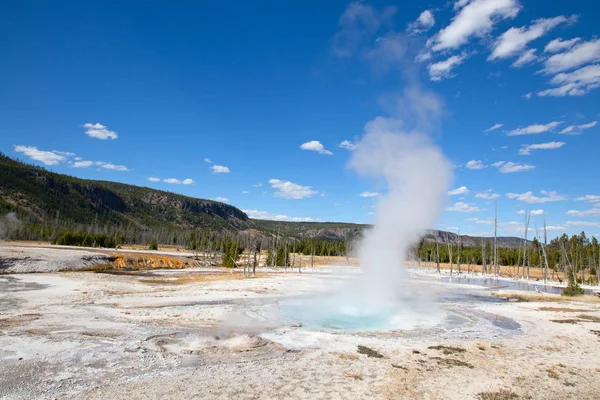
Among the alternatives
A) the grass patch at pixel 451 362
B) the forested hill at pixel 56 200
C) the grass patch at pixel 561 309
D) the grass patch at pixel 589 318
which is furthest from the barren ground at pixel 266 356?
the forested hill at pixel 56 200

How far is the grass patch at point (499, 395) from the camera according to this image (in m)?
7.43

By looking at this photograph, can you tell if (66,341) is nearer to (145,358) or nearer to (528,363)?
(145,358)

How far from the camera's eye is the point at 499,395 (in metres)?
7.60

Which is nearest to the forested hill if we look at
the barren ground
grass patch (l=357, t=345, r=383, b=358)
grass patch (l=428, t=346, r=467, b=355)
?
the barren ground

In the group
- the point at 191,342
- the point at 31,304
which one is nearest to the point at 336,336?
the point at 191,342

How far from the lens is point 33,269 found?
121 ft

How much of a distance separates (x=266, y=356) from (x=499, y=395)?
5.69 m

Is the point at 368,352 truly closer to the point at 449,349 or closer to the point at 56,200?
the point at 449,349

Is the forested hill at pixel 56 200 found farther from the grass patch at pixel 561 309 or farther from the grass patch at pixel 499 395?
the grass patch at pixel 499 395

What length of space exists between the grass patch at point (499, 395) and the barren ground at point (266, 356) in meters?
0.10

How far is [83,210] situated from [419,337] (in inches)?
7199

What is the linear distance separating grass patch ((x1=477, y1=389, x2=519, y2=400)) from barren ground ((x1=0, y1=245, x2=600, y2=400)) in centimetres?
10

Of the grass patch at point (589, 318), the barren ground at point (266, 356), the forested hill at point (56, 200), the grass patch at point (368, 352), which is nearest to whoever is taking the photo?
the barren ground at point (266, 356)

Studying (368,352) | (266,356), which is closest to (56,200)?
(266,356)
